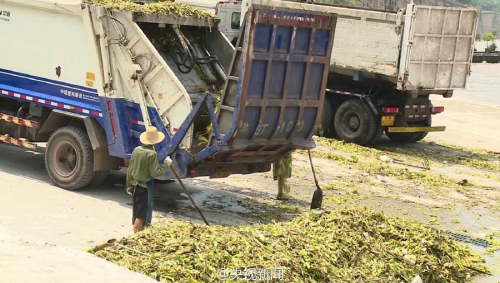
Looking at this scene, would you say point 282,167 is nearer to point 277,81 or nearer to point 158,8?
point 277,81

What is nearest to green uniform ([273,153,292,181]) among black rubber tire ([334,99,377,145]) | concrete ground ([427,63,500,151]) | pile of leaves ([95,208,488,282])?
pile of leaves ([95,208,488,282])

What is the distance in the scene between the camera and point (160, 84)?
10.5m

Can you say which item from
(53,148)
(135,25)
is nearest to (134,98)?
(135,25)

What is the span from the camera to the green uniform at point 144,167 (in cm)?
896

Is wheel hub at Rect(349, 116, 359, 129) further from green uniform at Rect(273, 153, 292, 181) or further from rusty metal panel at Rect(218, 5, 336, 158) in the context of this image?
rusty metal panel at Rect(218, 5, 336, 158)

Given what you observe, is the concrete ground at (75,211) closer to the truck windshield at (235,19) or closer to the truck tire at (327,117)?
the truck tire at (327,117)

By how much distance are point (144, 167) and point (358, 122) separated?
30.1 feet

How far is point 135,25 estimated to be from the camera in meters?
10.6

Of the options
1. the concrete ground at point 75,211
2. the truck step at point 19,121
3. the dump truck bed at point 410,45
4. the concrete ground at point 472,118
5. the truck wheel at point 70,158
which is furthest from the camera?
the concrete ground at point 472,118

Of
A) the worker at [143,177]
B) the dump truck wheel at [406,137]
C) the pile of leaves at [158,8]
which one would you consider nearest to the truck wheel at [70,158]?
the pile of leaves at [158,8]

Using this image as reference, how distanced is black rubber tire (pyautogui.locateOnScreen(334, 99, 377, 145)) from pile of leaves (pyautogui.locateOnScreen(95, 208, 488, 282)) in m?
7.77

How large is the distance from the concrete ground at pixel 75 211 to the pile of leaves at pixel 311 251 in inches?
19.2

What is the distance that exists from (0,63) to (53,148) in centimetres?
171

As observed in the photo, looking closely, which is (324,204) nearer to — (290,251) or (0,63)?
(290,251)
